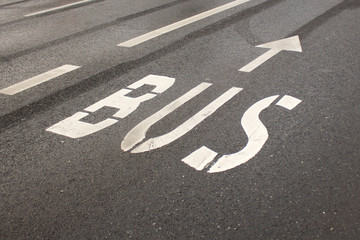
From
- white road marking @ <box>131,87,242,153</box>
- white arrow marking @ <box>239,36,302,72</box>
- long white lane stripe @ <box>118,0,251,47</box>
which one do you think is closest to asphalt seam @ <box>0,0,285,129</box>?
long white lane stripe @ <box>118,0,251,47</box>

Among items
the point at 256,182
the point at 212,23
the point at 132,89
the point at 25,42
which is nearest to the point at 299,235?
the point at 256,182

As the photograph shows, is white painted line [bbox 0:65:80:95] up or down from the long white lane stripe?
up

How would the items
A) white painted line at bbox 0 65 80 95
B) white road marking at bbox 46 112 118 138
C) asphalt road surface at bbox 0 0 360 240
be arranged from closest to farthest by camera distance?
1. asphalt road surface at bbox 0 0 360 240
2. white road marking at bbox 46 112 118 138
3. white painted line at bbox 0 65 80 95

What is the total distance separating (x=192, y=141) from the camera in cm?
394

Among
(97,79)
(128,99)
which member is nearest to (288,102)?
(128,99)

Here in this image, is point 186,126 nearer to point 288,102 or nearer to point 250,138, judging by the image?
point 250,138

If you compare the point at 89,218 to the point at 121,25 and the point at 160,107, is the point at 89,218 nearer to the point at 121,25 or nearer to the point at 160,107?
the point at 160,107

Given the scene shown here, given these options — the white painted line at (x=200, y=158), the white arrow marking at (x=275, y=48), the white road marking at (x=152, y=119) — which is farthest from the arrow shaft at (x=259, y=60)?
the white painted line at (x=200, y=158)

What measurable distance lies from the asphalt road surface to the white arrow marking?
0.09 feet

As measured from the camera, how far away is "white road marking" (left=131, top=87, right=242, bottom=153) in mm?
3914

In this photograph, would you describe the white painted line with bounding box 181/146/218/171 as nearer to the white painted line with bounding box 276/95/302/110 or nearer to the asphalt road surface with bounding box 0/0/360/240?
the asphalt road surface with bounding box 0/0/360/240

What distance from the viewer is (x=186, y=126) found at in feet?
13.8

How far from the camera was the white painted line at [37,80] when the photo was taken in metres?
5.38

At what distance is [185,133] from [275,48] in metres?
2.88
